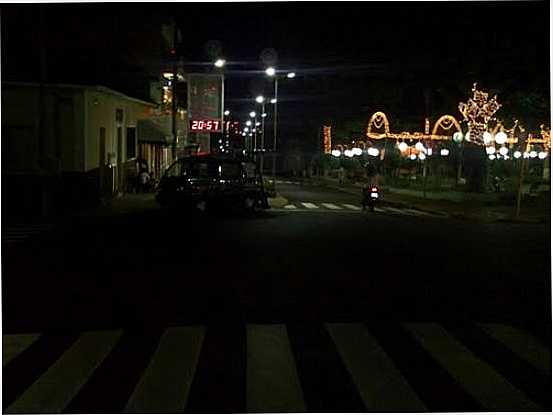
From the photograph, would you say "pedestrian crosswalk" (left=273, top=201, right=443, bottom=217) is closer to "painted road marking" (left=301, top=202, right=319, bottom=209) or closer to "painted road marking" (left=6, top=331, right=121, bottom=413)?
"painted road marking" (left=301, top=202, right=319, bottom=209)

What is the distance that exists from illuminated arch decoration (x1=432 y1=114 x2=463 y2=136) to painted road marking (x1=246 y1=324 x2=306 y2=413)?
34.0 metres

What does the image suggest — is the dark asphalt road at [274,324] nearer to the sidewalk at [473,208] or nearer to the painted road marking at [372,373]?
the painted road marking at [372,373]

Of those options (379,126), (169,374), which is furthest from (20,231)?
(379,126)

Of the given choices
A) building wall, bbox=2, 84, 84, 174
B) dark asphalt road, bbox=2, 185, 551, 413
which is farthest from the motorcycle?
dark asphalt road, bbox=2, 185, 551, 413

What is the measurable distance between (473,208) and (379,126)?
626 inches

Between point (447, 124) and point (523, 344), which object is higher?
point (447, 124)

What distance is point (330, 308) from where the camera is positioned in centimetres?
1080

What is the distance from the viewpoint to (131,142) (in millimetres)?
42281

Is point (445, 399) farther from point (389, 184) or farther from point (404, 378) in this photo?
point (389, 184)

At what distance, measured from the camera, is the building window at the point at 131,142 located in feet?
135

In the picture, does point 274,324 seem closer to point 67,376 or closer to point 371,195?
point 67,376

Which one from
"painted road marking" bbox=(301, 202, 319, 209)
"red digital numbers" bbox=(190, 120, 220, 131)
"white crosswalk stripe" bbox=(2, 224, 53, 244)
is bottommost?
"painted road marking" bbox=(301, 202, 319, 209)

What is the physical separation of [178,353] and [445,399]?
2836mm

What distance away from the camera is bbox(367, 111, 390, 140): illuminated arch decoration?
1889 inches
